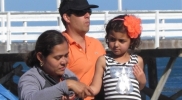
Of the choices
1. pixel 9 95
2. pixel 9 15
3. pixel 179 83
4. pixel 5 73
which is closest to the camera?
pixel 9 95

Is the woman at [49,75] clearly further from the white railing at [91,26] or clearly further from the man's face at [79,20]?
the white railing at [91,26]

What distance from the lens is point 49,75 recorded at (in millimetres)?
4113

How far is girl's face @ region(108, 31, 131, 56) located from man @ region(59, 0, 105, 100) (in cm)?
24

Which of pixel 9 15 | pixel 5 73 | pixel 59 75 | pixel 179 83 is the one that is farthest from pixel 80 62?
pixel 179 83

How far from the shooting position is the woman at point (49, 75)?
3869 millimetres

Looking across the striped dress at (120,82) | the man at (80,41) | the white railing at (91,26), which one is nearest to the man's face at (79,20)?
the man at (80,41)

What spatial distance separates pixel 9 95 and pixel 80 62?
2.62 meters

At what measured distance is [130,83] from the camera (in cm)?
474

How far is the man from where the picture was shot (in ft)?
16.1

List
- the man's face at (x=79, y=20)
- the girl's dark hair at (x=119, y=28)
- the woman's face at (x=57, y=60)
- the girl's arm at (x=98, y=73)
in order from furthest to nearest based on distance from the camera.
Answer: the man's face at (x=79, y=20)
the girl's dark hair at (x=119, y=28)
the girl's arm at (x=98, y=73)
the woman's face at (x=57, y=60)

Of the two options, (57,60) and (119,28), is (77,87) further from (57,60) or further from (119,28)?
(119,28)

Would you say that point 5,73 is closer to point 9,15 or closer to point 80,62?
point 9,15

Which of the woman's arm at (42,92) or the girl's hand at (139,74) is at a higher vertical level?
the woman's arm at (42,92)

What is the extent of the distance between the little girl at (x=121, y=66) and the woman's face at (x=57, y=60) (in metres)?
0.66
